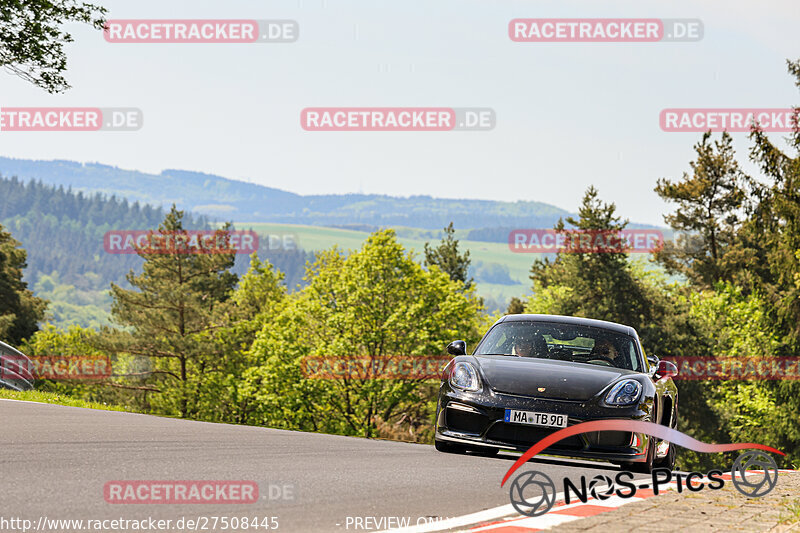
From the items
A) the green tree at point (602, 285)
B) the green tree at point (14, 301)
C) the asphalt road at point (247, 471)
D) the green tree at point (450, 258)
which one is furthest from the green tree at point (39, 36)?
the green tree at point (450, 258)

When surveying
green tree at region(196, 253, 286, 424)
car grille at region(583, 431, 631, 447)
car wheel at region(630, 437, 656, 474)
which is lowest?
green tree at region(196, 253, 286, 424)

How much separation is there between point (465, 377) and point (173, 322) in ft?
179

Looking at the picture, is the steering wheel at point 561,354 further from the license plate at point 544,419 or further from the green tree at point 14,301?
the green tree at point 14,301

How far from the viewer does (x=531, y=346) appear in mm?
10117

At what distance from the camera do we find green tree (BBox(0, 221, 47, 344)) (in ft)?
217

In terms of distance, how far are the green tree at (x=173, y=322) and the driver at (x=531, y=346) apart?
5144 centimetres

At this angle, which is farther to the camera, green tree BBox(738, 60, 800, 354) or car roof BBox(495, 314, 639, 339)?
green tree BBox(738, 60, 800, 354)

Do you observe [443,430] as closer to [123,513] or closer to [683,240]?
[123,513]

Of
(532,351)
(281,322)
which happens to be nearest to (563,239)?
(281,322)

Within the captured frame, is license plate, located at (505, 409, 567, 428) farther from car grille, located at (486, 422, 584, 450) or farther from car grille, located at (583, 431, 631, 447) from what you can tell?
car grille, located at (583, 431, 631, 447)

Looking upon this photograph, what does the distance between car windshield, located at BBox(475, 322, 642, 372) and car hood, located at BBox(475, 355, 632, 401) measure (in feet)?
1.32

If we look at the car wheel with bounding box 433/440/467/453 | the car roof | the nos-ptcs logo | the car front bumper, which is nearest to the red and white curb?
the nos-ptcs logo

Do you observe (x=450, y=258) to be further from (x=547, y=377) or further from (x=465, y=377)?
(x=547, y=377)

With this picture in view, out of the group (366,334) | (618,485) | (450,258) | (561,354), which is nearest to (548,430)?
(618,485)
